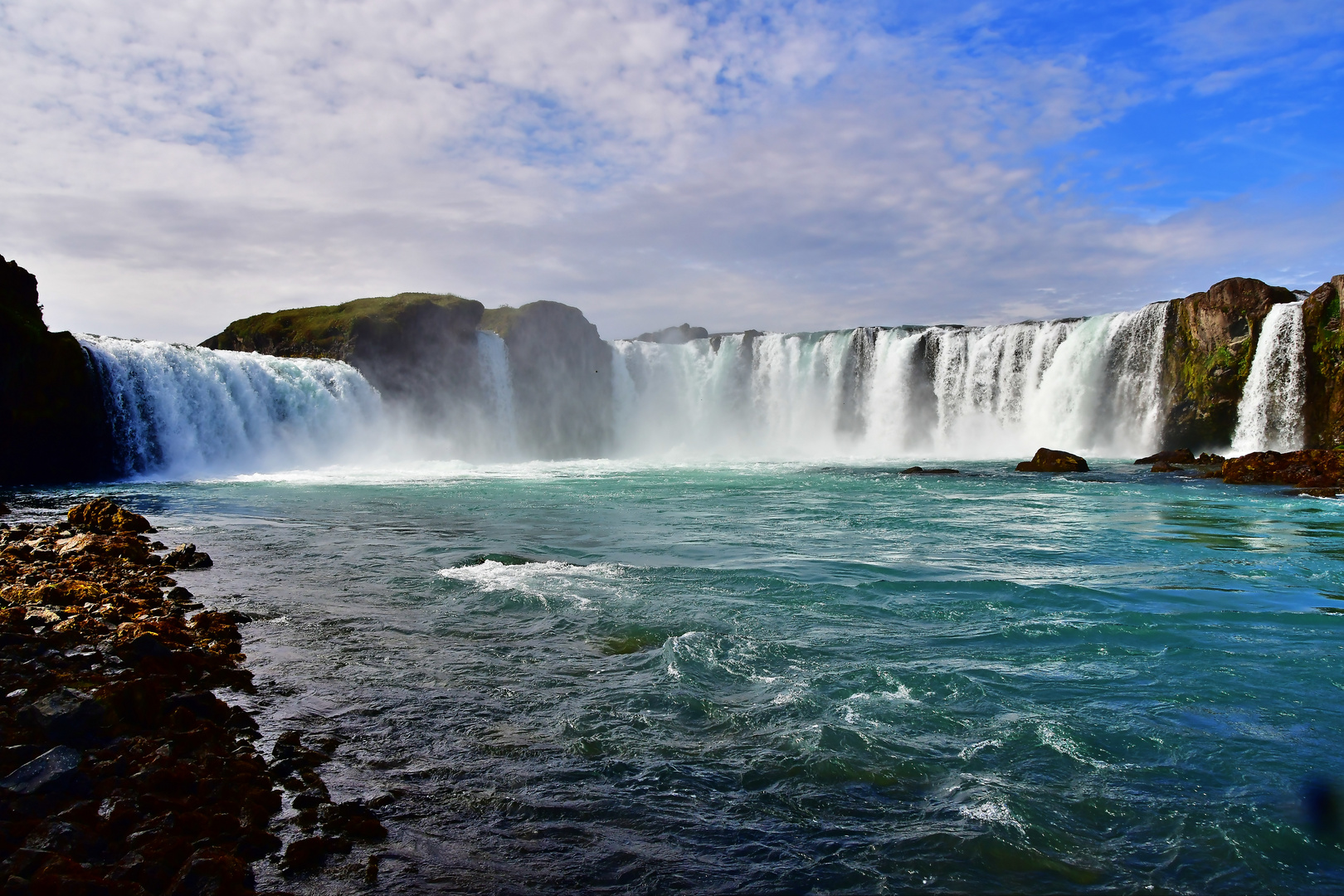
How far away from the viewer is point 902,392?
44.5 m

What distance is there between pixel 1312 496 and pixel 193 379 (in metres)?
36.0

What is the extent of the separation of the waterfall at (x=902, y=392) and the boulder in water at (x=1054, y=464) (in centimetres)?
993

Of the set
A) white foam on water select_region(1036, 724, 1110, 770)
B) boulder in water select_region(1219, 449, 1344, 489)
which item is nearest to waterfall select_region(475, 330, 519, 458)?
boulder in water select_region(1219, 449, 1344, 489)

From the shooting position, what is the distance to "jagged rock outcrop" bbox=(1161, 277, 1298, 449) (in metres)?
32.7

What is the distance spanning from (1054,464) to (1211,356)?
11.5 metres

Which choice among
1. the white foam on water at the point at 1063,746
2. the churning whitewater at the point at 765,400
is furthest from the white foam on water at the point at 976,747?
the churning whitewater at the point at 765,400

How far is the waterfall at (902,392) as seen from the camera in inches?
1481

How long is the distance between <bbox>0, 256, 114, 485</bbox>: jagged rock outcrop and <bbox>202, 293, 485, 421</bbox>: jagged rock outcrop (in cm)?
1598

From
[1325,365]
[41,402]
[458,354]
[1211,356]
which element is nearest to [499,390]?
[458,354]

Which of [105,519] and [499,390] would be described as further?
[499,390]

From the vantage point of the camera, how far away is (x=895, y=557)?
11.9m

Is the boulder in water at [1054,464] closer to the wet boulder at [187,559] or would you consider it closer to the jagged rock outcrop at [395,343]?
the wet boulder at [187,559]

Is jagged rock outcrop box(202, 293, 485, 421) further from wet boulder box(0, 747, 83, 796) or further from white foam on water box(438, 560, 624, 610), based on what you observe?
wet boulder box(0, 747, 83, 796)

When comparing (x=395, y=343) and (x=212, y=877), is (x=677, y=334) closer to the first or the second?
A: (x=395, y=343)
